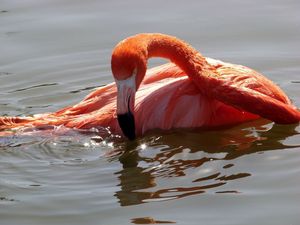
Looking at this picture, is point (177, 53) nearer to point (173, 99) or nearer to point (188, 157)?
point (173, 99)

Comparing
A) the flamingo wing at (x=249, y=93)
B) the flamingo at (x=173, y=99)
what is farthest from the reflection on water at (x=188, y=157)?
the flamingo wing at (x=249, y=93)

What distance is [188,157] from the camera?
6965 millimetres

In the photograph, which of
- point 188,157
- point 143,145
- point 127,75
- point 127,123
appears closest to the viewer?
point 127,75

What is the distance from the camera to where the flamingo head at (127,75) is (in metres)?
6.68

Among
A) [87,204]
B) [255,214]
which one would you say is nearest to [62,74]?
[87,204]

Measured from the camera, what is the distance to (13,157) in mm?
7082

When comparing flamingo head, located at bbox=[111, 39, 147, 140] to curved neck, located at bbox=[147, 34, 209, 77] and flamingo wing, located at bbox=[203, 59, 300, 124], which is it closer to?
curved neck, located at bbox=[147, 34, 209, 77]

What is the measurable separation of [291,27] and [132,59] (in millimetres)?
3450

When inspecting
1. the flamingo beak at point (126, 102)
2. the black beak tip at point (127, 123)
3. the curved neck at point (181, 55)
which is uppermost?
the curved neck at point (181, 55)

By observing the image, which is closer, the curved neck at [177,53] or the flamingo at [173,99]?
the flamingo at [173,99]

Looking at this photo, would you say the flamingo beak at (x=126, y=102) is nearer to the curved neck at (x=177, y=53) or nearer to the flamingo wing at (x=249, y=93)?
the curved neck at (x=177, y=53)

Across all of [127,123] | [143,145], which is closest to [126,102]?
[127,123]

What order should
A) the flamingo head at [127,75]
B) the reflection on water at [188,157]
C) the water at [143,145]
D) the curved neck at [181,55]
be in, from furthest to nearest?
the curved neck at [181,55], the flamingo head at [127,75], the reflection on water at [188,157], the water at [143,145]

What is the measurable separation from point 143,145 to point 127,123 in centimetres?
37
